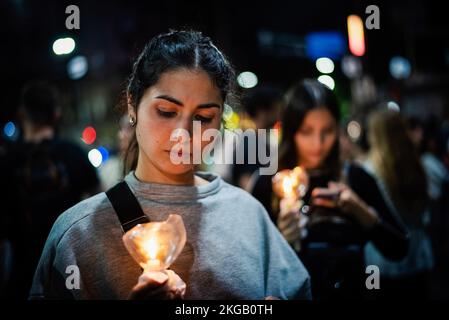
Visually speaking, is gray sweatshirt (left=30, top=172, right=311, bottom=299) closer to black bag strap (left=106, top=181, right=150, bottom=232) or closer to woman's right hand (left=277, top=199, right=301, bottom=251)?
black bag strap (left=106, top=181, right=150, bottom=232)

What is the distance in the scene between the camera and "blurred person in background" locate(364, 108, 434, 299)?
3.88 m

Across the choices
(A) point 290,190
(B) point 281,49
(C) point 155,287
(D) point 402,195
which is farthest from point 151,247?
(B) point 281,49

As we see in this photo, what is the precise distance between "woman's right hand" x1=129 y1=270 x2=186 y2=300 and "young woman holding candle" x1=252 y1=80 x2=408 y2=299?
1.10 metres

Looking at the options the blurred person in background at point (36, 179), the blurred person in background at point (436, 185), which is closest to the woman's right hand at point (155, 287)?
the blurred person in background at point (36, 179)

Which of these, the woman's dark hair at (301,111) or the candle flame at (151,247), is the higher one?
the woman's dark hair at (301,111)

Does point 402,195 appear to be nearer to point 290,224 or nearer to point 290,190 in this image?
point 290,190

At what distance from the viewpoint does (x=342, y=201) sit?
286 centimetres

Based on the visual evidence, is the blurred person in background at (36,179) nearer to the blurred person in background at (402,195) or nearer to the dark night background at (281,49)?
the blurred person in background at (402,195)

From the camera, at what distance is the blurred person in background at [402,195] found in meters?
3.88

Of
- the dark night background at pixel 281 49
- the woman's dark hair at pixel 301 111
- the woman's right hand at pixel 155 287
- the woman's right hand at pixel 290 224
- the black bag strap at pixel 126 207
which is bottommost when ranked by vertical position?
the woman's right hand at pixel 155 287

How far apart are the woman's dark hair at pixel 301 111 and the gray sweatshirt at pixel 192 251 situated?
3.68 feet

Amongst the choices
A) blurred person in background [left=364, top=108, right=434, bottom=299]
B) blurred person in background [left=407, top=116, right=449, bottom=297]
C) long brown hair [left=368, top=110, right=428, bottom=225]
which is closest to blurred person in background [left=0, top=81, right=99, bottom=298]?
blurred person in background [left=364, top=108, right=434, bottom=299]

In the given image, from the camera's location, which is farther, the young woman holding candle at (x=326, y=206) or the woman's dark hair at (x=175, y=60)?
the young woman holding candle at (x=326, y=206)

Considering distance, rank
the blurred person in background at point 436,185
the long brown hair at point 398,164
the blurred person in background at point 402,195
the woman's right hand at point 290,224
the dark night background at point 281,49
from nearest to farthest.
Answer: the woman's right hand at point 290,224
the blurred person in background at point 402,195
the long brown hair at point 398,164
the blurred person in background at point 436,185
the dark night background at point 281,49
